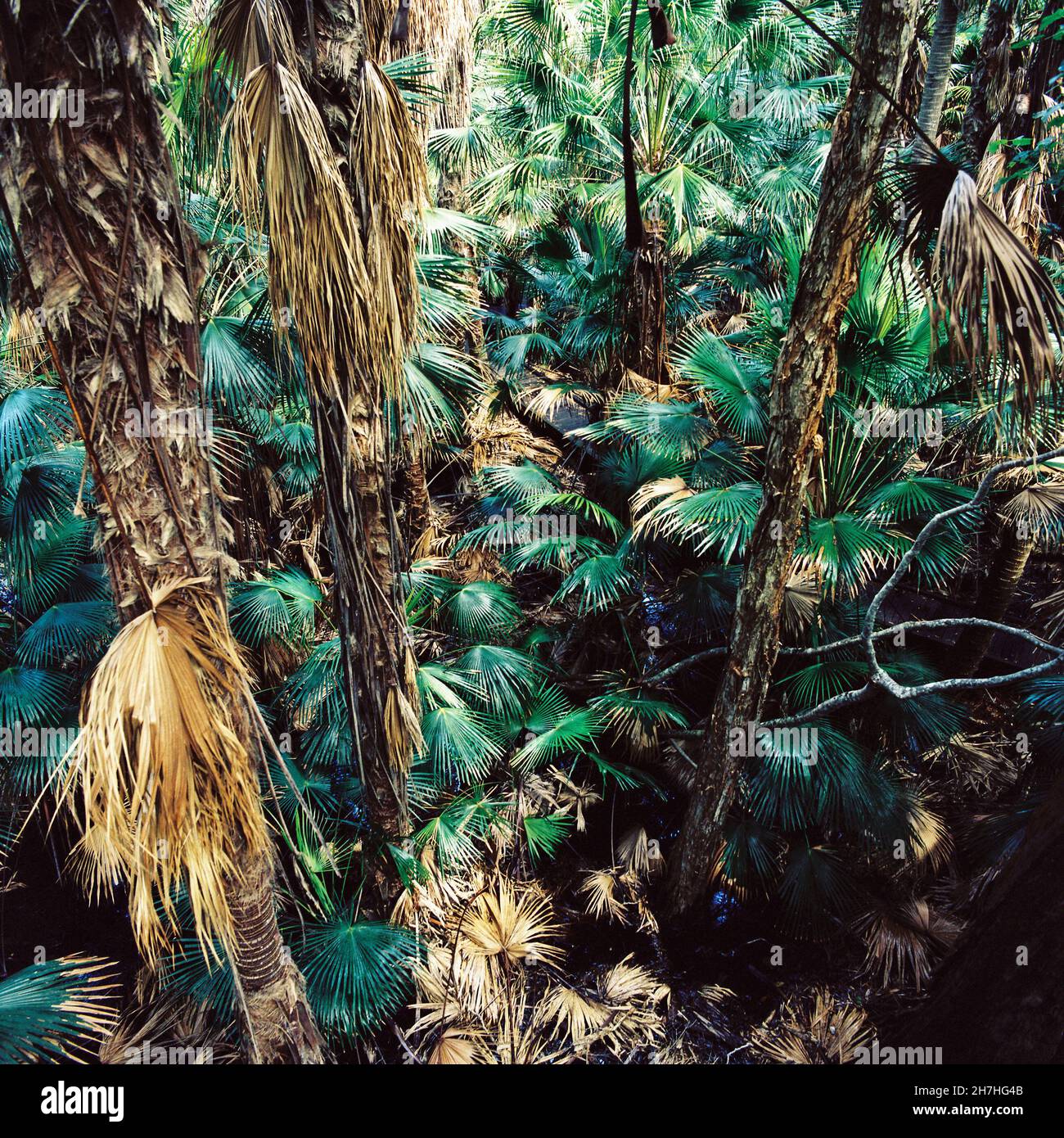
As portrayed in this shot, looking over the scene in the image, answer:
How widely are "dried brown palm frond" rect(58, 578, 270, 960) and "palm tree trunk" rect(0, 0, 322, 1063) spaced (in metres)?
0.13

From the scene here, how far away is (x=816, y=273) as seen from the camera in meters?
3.14

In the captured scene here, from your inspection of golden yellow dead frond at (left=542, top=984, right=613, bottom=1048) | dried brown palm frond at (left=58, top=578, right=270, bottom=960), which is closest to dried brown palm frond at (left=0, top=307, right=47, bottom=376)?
dried brown palm frond at (left=58, top=578, right=270, bottom=960)

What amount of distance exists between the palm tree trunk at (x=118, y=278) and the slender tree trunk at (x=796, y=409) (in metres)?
2.26

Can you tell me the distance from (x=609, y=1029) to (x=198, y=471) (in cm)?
314

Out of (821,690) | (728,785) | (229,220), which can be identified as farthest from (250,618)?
(821,690)

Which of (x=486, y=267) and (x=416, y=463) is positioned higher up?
(x=486, y=267)

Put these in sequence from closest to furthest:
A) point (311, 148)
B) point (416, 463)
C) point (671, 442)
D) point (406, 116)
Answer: point (311, 148) → point (406, 116) → point (671, 442) → point (416, 463)

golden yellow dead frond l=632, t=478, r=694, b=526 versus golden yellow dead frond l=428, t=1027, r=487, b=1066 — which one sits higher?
golden yellow dead frond l=632, t=478, r=694, b=526

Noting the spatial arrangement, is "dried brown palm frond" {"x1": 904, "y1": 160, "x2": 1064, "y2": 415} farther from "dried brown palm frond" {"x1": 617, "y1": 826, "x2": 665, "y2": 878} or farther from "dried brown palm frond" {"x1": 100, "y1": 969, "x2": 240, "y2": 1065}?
"dried brown palm frond" {"x1": 100, "y1": 969, "x2": 240, "y2": 1065}

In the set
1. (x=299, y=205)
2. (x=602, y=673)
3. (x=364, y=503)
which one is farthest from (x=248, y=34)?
(x=602, y=673)

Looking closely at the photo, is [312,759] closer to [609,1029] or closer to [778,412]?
[609,1029]

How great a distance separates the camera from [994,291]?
75.4 inches

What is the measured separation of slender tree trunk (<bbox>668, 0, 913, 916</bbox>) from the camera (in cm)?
286

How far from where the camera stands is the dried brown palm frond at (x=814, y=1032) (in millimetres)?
3383
